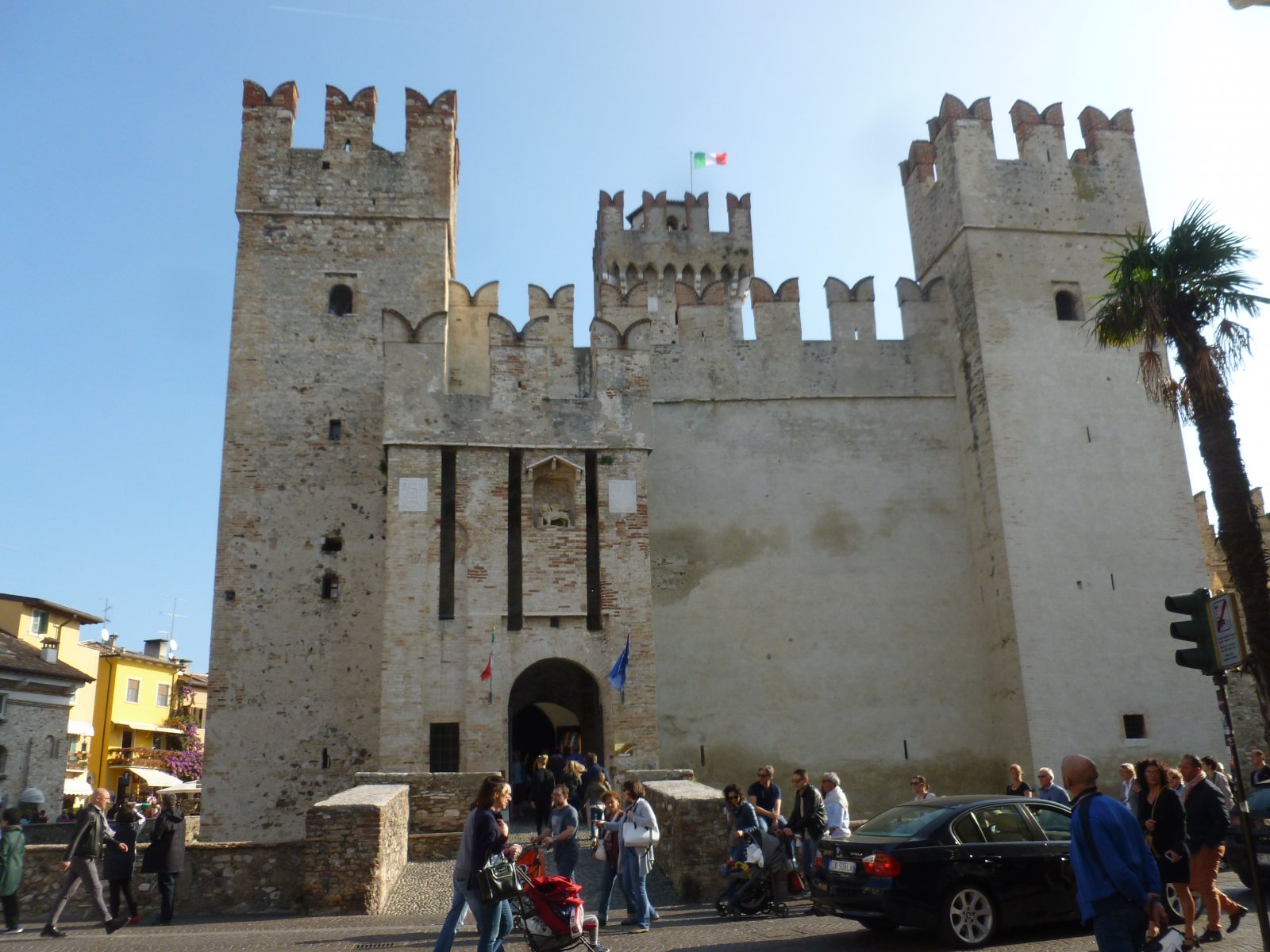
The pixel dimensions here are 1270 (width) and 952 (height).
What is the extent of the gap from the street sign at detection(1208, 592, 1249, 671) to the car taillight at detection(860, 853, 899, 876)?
2.95 m

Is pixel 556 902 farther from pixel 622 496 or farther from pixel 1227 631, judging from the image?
pixel 622 496

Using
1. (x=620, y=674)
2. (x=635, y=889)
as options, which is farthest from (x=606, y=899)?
(x=620, y=674)

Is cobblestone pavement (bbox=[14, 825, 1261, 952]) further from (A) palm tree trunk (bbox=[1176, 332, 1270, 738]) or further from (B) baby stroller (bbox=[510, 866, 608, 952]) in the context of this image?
(A) palm tree trunk (bbox=[1176, 332, 1270, 738])

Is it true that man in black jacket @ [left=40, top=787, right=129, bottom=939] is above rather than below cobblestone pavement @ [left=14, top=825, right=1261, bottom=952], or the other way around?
above

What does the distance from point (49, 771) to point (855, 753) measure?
70.7 ft

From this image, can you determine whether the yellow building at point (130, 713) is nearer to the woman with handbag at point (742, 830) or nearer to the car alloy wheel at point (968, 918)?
the woman with handbag at point (742, 830)

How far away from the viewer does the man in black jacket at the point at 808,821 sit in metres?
11.4

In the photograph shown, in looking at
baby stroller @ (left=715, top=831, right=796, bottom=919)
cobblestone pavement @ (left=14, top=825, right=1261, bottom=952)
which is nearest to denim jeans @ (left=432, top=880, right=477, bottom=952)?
cobblestone pavement @ (left=14, top=825, right=1261, bottom=952)

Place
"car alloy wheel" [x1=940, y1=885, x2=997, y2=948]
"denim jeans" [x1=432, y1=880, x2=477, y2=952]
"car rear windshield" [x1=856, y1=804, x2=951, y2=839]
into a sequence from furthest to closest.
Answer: "car rear windshield" [x1=856, y1=804, x2=951, y2=839] → "car alloy wheel" [x1=940, y1=885, x2=997, y2=948] → "denim jeans" [x1=432, y1=880, x2=477, y2=952]

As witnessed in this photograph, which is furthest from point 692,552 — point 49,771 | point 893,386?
point 49,771

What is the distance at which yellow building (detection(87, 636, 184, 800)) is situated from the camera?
39219 mm

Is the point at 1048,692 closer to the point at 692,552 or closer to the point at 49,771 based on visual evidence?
the point at 692,552

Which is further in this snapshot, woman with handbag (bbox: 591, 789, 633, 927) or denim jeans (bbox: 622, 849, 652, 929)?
woman with handbag (bbox: 591, 789, 633, 927)

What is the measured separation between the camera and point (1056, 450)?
20953 mm
